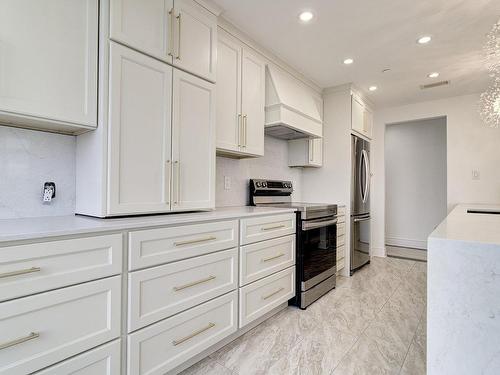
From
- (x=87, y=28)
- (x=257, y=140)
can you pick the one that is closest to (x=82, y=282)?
(x=87, y=28)

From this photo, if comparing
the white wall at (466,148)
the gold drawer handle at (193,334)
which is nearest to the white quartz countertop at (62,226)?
the gold drawer handle at (193,334)

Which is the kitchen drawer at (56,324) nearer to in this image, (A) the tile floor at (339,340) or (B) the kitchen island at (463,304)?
(A) the tile floor at (339,340)

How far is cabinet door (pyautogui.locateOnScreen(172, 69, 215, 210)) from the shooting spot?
178 cm

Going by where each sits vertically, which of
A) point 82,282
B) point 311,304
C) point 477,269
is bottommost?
point 311,304

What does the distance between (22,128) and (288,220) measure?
→ 77.8 inches

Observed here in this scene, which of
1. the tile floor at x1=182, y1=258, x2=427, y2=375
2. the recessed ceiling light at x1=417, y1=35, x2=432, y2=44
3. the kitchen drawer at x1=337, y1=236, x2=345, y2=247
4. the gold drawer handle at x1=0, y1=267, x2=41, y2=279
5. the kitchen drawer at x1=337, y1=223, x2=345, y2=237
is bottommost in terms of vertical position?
the tile floor at x1=182, y1=258, x2=427, y2=375

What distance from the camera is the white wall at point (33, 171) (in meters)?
1.40

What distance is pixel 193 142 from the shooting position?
1.89 m

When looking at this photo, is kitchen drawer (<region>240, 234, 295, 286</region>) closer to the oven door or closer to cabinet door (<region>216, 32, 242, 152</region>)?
the oven door

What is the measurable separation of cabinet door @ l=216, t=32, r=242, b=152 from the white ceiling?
0.23m

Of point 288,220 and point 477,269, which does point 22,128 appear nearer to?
point 288,220

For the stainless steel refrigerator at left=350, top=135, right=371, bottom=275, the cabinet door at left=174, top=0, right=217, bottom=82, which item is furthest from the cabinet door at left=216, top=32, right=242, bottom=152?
the stainless steel refrigerator at left=350, top=135, right=371, bottom=275

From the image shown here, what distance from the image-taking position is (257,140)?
260 cm

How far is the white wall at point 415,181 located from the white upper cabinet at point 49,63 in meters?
5.12
